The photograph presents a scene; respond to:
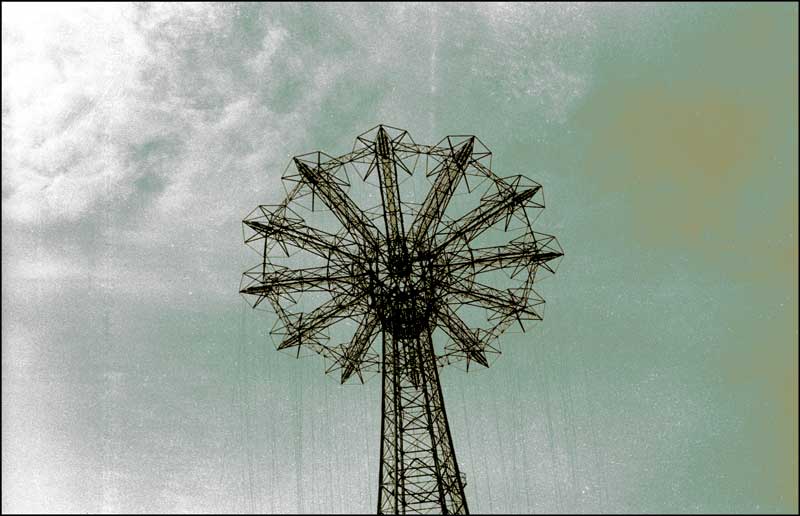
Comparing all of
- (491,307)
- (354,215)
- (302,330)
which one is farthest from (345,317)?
(491,307)

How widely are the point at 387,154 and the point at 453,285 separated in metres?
6.44

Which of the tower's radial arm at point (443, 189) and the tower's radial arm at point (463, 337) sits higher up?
the tower's radial arm at point (443, 189)

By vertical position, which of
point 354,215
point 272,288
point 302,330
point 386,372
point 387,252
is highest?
point 354,215

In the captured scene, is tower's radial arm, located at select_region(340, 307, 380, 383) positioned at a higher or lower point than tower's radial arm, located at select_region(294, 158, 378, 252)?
lower

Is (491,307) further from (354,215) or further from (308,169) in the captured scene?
(308,169)

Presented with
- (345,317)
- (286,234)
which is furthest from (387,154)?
(345,317)

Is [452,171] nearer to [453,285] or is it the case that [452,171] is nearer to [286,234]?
[453,285]

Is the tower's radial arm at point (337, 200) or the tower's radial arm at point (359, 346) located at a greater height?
the tower's radial arm at point (337, 200)

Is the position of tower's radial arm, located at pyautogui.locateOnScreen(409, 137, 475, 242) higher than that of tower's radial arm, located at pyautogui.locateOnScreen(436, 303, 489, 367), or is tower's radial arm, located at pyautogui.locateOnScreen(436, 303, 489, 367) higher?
tower's radial arm, located at pyautogui.locateOnScreen(409, 137, 475, 242)

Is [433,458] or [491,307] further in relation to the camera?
[491,307]

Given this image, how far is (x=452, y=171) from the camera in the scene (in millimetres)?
26250

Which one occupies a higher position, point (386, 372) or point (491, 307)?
point (491, 307)

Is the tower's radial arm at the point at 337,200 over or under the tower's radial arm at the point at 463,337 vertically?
over

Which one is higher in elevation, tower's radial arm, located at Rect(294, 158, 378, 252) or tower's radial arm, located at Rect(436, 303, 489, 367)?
tower's radial arm, located at Rect(294, 158, 378, 252)
